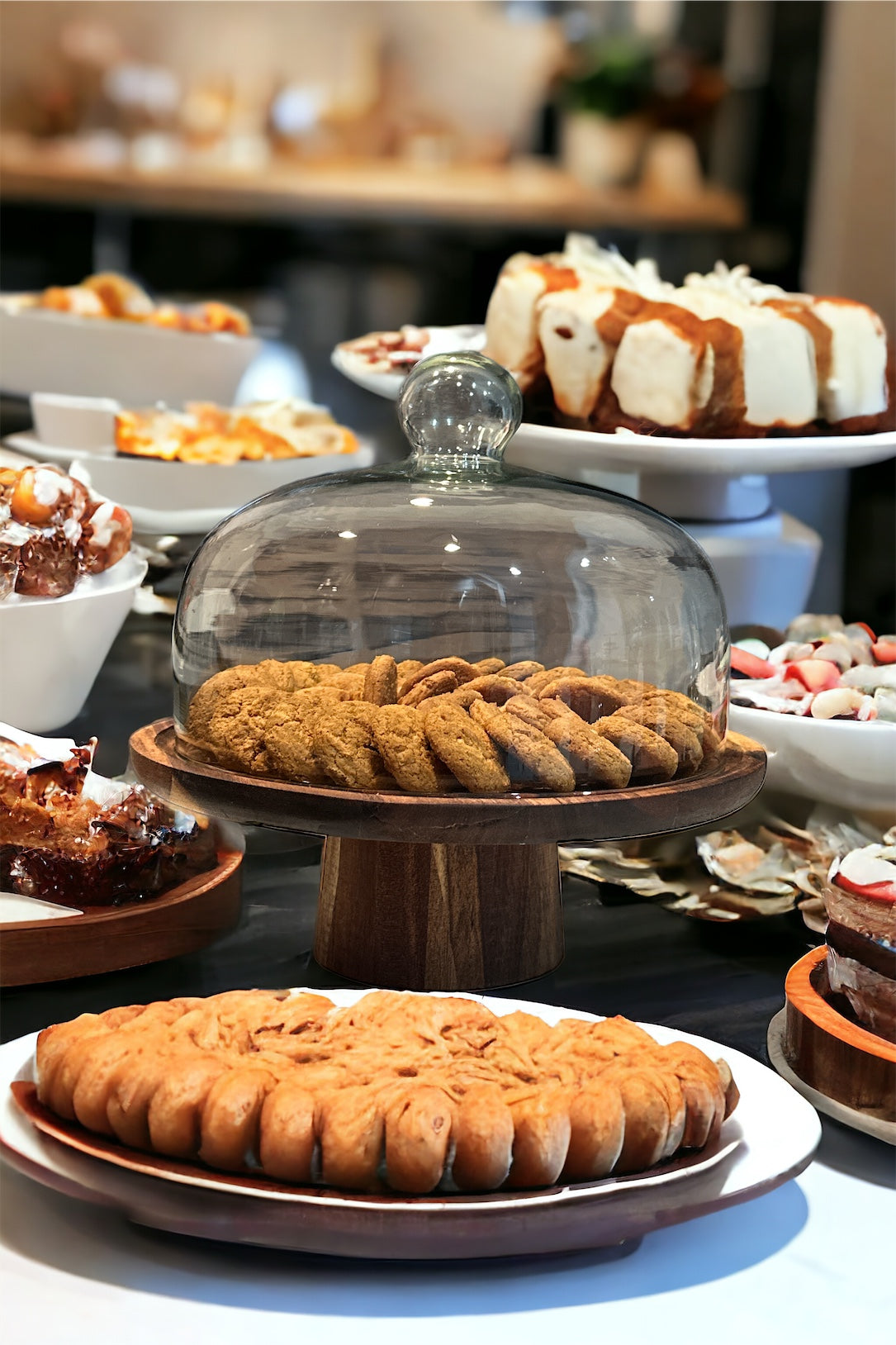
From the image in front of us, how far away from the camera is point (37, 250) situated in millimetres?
3473

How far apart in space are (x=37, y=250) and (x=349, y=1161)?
10.8 ft

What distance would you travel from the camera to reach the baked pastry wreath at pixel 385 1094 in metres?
0.46

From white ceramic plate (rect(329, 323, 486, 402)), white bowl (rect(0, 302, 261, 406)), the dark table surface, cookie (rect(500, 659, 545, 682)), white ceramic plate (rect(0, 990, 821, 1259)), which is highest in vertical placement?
white ceramic plate (rect(329, 323, 486, 402))

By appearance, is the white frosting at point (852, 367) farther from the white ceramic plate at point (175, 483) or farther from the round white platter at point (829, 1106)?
the round white platter at point (829, 1106)

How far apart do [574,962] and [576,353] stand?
434mm

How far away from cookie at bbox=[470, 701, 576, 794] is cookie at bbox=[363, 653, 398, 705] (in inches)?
1.6

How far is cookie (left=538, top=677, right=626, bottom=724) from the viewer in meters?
0.62

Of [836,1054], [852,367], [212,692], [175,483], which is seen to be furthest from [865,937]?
[175,483]

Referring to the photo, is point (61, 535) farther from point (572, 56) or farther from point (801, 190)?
point (572, 56)

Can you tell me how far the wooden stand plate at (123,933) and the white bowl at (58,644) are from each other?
0.54ft

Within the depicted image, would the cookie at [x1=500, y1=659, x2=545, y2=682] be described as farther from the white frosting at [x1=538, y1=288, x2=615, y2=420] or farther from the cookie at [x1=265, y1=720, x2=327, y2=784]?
the white frosting at [x1=538, y1=288, x2=615, y2=420]

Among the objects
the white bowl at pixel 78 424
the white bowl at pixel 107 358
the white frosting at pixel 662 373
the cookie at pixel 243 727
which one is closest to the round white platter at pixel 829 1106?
the cookie at pixel 243 727

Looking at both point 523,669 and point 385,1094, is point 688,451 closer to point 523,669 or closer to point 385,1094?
point 523,669

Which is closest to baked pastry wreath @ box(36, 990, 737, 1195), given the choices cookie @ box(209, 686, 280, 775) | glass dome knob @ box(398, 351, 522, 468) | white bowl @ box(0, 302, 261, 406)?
cookie @ box(209, 686, 280, 775)
